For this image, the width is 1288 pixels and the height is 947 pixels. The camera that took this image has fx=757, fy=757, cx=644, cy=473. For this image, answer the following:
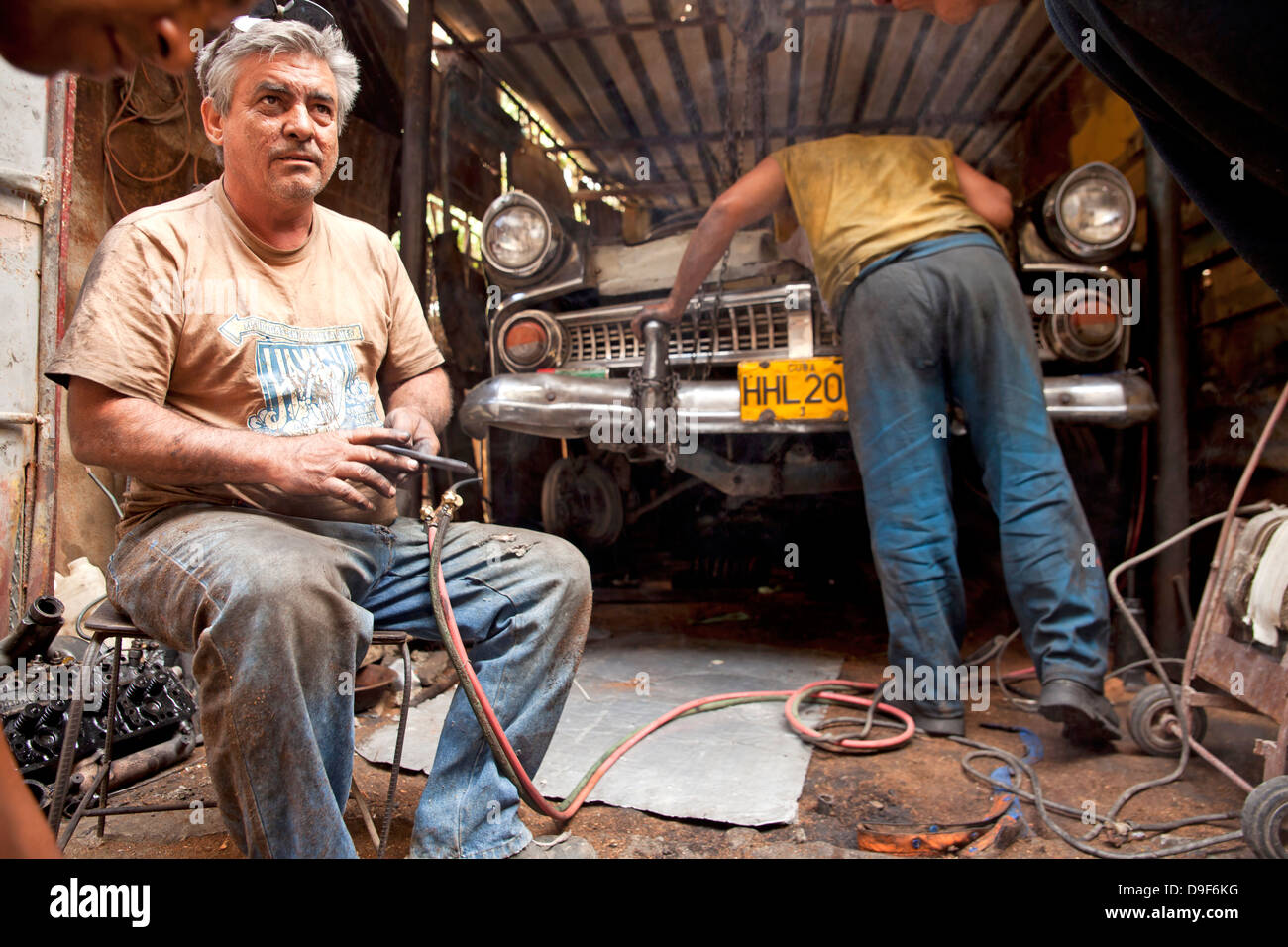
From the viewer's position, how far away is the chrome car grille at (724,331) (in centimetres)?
275

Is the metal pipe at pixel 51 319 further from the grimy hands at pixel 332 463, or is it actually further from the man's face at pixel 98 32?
the man's face at pixel 98 32

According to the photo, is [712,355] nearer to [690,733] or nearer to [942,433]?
[942,433]

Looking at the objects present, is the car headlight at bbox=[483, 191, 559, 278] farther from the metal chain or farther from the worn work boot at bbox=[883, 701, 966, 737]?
the worn work boot at bbox=[883, 701, 966, 737]

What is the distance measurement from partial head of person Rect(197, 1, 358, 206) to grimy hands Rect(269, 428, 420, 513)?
0.55m

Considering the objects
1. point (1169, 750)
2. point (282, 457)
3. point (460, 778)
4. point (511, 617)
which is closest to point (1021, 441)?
point (1169, 750)

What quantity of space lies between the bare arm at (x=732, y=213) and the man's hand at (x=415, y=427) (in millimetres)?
1292

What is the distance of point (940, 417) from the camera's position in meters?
2.25

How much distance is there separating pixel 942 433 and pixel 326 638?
1786 millimetres

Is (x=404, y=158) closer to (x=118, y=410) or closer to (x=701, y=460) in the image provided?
(x=701, y=460)

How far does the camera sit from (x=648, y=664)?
293 centimetres
